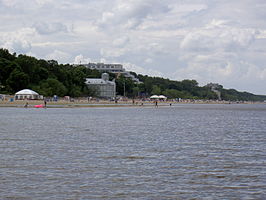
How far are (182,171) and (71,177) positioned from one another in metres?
4.37

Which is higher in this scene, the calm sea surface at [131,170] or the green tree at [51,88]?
the green tree at [51,88]

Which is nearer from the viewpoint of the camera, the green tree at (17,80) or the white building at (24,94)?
the white building at (24,94)

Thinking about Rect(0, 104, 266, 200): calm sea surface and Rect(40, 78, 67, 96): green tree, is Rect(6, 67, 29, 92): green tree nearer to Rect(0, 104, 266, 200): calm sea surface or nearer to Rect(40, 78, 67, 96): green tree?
Rect(40, 78, 67, 96): green tree

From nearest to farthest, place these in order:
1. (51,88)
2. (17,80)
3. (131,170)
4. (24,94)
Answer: (131,170) → (24,94) → (17,80) → (51,88)

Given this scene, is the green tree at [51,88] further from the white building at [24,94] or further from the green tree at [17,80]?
the white building at [24,94]

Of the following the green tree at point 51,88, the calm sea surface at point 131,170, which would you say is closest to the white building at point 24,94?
the green tree at point 51,88

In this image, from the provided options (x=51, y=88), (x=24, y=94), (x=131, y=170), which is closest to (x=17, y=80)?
(x=51, y=88)

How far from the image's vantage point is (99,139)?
30.5 m

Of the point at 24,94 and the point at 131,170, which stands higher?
the point at 24,94

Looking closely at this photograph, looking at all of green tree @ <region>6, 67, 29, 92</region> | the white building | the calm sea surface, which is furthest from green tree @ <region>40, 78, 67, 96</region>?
the calm sea surface

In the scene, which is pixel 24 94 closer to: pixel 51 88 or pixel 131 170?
pixel 51 88

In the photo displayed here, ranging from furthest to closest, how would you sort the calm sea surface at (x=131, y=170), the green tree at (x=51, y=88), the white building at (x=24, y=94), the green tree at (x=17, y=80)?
the green tree at (x=51, y=88) < the green tree at (x=17, y=80) < the white building at (x=24, y=94) < the calm sea surface at (x=131, y=170)

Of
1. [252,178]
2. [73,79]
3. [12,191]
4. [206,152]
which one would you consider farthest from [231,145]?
[73,79]

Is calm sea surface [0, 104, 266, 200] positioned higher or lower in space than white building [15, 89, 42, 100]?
lower
